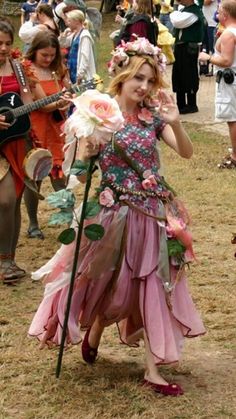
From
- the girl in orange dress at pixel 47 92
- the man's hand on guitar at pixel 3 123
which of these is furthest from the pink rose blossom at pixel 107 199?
the girl in orange dress at pixel 47 92

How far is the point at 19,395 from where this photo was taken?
4.43m

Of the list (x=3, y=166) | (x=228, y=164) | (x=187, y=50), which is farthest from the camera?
(x=187, y=50)

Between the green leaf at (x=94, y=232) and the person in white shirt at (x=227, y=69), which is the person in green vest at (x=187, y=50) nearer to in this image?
the person in white shirt at (x=227, y=69)

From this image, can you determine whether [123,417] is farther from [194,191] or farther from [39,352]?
[194,191]

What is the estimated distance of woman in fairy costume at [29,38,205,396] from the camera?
4.38 metres

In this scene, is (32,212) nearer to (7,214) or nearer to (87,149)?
(7,214)

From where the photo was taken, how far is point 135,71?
14.6 ft

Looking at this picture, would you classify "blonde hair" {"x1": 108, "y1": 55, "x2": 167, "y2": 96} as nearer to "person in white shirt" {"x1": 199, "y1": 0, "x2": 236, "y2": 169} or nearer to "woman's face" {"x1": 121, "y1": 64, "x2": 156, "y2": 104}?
"woman's face" {"x1": 121, "y1": 64, "x2": 156, "y2": 104}

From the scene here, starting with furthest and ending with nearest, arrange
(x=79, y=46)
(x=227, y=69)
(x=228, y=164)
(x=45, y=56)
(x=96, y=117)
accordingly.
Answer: (x=79, y=46), (x=228, y=164), (x=227, y=69), (x=45, y=56), (x=96, y=117)

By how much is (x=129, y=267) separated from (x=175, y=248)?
243 mm

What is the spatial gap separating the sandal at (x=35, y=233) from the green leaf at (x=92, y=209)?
3073 millimetres

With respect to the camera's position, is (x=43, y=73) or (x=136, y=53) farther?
(x=43, y=73)

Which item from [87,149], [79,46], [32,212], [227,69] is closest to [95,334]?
[87,149]

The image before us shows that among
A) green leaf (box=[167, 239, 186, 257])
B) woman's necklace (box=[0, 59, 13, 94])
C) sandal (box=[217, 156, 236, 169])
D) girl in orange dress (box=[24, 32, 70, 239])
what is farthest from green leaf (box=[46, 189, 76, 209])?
sandal (box=[217, 156, 236, 169])
